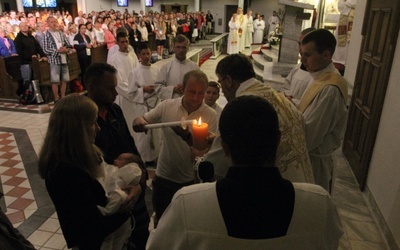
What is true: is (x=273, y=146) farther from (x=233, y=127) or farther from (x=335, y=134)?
(x=335, y=134)

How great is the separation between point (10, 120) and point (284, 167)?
5996 millimetres

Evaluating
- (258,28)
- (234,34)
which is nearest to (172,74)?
(234,34)

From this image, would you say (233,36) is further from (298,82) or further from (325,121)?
(325,121)

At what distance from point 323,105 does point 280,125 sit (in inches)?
28.7

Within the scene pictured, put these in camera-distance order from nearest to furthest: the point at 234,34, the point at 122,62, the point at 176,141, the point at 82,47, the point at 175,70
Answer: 1. the point at 176,141
2. the point at 175,70
3. the point at 122,62
4. the point at 82,47
5. the point at 234,34

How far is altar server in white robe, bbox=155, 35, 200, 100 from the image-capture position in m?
4.02

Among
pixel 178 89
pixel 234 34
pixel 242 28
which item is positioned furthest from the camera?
pixel 242 28

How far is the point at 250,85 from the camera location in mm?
1623

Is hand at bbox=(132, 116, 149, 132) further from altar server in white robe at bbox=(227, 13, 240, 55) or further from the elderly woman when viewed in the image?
altar server in white robe at bbox=(227, 13, 240, 55)

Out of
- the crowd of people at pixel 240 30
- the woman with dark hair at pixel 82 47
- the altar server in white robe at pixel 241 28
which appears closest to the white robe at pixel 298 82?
the woman with dark hair at pixel 82 47

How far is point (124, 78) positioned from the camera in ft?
16.1

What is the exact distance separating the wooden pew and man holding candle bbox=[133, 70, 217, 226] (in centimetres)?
609

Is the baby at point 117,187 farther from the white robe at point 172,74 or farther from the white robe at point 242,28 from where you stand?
the white robe at point 242,28

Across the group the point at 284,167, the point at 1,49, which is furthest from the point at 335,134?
the point at 1,49
